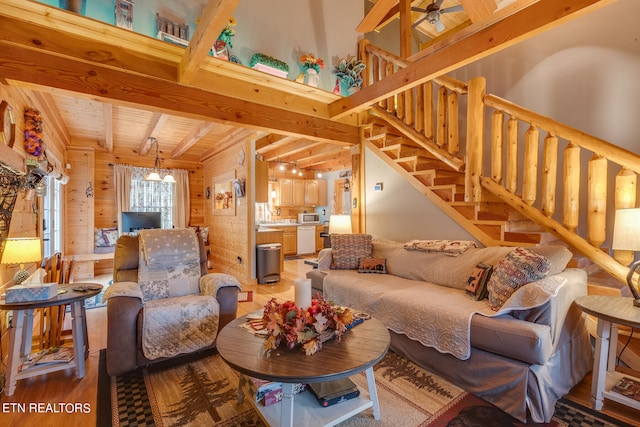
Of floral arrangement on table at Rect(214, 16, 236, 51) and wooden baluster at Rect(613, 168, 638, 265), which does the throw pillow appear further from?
floral arrangement on table at Rect(214, 16, 236, 51)

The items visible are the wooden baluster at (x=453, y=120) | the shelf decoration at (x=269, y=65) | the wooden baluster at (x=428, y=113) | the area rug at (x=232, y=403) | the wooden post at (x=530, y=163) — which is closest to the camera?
the area rug at (x=232, y=403)

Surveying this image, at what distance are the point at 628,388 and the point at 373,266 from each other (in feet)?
6.53

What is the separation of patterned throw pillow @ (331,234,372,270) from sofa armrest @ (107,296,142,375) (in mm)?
2018

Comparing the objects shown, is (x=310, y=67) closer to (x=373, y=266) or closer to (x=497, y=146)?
(x=497, y=146)

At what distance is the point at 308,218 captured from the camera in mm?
8031

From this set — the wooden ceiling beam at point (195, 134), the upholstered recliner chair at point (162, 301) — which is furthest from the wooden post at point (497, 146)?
the wooden ceiling beam at point (195, 134)

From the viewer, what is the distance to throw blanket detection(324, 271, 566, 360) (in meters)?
1.88

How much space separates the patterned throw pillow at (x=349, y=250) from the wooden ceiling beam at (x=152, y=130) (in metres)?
2.68

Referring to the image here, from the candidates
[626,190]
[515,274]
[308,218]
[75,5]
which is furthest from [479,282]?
[308,218]

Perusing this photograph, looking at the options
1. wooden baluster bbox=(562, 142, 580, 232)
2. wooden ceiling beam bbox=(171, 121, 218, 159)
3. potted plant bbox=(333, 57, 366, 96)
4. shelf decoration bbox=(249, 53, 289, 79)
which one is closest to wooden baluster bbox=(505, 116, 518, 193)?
wooden baluster bbox=(562, 142, 580, 232)

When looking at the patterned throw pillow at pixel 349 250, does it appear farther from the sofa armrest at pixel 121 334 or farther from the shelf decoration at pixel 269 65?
the sofa armrest at pixel 121 334

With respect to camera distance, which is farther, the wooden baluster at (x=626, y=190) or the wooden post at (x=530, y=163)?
the wooden post at (x=530, y=163)

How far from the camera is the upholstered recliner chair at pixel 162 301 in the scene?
6.75 ft

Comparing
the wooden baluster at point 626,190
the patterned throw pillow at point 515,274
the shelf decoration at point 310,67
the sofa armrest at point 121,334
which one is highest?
the shelf decoration at point 310,67
